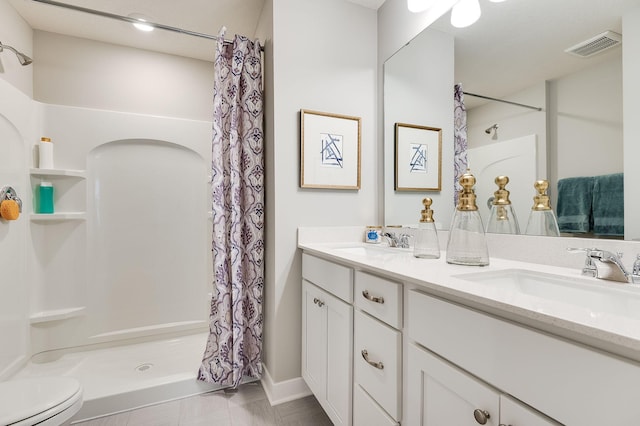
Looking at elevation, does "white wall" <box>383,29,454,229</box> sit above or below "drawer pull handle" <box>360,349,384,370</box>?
above

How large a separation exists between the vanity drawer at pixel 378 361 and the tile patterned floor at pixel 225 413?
0.63m

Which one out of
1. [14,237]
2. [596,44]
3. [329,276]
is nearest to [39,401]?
[329,276]

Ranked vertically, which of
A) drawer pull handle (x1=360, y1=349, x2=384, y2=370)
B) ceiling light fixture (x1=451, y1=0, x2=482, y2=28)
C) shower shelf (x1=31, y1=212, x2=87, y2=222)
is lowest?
drawer pull handle (x1=360, y1=349, x2=384, y2=370)

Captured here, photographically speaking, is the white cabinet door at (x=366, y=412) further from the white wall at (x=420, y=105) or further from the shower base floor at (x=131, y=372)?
the shower base floor at (x=131, y=372)

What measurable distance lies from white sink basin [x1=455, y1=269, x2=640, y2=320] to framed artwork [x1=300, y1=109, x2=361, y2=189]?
3.33ft

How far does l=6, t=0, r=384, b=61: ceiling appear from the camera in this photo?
1942mm

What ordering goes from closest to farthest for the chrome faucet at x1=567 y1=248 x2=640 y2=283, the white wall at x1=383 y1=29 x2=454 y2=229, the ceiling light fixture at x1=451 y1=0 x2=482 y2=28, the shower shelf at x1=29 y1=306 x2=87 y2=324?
the chrome faucet at x1=567 y1=248 x2=640 y2=283 < the ceiling light fixture at x1=451 y1=0 x2=482 y2=28 < the white wall at x1=383 y1=29 x2=454 y2=229 < the shower shelf at x1=29 y1=306 x2=87 y2=324

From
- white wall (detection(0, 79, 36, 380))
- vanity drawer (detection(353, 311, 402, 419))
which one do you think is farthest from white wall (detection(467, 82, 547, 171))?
white wall (detection(0, 79, 36, 380))

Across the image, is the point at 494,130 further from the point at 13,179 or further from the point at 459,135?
the point at 13,179

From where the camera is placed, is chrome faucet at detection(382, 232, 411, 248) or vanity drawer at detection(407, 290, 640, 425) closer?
vanity drawer at detection(407, 290, 640, 425)

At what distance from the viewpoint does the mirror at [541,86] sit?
905 millimetres

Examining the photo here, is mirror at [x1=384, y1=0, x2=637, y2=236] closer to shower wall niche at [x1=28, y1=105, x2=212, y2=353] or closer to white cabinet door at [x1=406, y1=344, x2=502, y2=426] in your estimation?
white cabinet door at [x1=406, y1=344, x2=502, y2=426]

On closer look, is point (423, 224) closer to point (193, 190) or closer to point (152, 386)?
point (152, 386)

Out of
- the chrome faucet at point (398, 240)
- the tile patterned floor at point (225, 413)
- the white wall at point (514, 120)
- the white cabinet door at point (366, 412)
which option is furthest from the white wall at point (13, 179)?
the white wall at point (514, 120)
